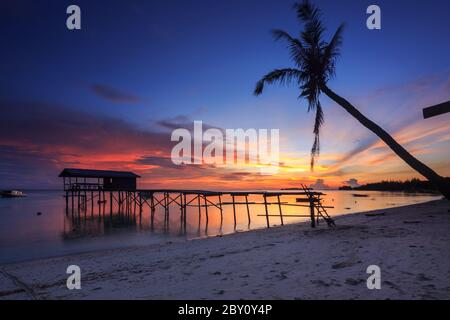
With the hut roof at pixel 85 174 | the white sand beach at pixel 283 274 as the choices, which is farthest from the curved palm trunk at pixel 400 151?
the hut roof at pixel 85 174

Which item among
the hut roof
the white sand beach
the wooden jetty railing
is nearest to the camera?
the white sand beach

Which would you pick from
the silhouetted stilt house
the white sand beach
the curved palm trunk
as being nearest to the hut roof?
the silhouetted stilt house

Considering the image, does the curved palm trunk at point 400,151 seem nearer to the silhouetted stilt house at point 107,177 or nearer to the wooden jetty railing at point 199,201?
the wooden jetty railing at point 199,201

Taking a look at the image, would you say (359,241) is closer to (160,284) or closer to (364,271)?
(364,271)

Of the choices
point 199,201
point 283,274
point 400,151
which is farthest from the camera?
point 199,201

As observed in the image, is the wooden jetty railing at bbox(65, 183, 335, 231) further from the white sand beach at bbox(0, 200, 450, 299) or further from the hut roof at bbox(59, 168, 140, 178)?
the white sand beach at bbox(0, 200, 450, 299)

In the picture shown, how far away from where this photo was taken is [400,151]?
796 centimetres

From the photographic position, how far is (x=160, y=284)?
612 cm

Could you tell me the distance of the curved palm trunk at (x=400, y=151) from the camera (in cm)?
636

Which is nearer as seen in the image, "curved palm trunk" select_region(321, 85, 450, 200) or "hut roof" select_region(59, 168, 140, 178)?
"curved palm trunk" select_region(321, 85, 450, 200)

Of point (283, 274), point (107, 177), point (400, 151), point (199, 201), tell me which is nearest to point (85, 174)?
point (107, 177)

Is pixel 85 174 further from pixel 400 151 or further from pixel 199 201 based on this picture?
pixel 400 151

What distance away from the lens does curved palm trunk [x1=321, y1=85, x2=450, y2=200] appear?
6.36 meters
